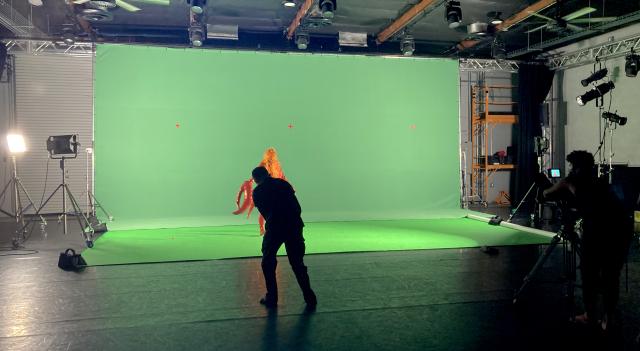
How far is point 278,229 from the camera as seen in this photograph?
12.2 feet

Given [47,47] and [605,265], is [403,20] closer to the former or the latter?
[47,47]

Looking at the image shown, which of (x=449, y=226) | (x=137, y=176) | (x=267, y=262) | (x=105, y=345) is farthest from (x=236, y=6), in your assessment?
(x=105, y=345)

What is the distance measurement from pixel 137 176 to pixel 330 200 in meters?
3.56

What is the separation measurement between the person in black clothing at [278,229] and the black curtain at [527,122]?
9.01m

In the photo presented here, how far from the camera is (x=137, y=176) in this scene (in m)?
8.52

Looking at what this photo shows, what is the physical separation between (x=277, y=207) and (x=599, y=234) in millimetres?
2233

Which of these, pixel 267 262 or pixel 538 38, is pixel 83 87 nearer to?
pixel 267 262

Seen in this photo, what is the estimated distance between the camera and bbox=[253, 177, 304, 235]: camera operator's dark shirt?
12.2 ft

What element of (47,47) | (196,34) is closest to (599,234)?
(196,34)

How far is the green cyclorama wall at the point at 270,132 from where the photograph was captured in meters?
8.48

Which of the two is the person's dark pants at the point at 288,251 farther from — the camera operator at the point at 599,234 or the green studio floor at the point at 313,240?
the green studio floor at the point at 313,240

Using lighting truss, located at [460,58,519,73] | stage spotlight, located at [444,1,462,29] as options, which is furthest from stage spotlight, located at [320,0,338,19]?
lighting truss, located at [460,58,519,73]

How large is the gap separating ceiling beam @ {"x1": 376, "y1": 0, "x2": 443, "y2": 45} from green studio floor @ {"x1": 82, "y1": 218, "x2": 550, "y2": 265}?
3808 millimetres

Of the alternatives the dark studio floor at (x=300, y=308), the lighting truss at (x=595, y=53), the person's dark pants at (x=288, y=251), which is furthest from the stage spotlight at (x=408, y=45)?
the person's dark pants at (x=288, y=251)
